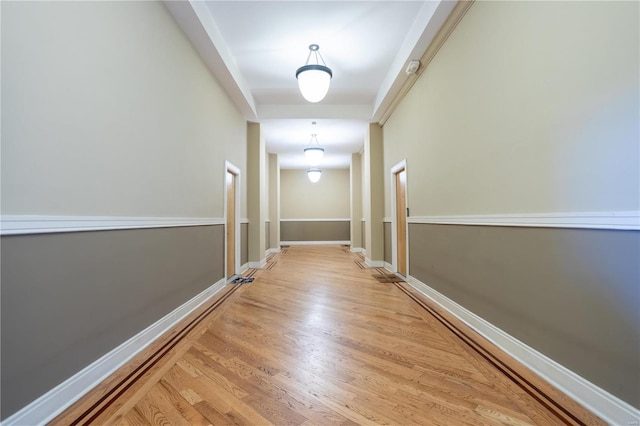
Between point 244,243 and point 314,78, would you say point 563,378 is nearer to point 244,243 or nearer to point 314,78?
point 314,78

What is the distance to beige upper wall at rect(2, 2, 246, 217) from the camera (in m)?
1.26

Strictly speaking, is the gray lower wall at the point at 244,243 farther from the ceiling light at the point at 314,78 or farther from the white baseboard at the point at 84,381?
the ceiling light at the point at 314,78

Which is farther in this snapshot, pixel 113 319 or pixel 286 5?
pixel 286 5

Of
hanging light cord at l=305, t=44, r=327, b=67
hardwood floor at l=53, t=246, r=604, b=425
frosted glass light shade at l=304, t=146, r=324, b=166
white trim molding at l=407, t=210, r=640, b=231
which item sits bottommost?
hardwood floor at l=53, t=246, r=604, b=425

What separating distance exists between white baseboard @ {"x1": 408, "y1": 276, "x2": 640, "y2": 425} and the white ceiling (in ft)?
9.24

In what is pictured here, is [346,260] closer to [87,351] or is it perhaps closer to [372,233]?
[372,233]

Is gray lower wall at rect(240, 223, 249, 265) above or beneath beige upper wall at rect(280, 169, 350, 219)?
beneath

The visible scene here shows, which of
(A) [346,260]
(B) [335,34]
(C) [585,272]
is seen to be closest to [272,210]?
(A) [346,260]

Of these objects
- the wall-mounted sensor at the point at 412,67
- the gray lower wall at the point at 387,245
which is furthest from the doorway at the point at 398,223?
the wall-mounted sensor at the point at 412,67

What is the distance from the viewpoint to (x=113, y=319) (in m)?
1.78

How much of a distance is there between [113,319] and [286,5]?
3.13 meters

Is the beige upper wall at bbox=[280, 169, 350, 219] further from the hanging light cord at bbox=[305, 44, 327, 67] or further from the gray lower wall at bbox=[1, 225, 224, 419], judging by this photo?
the gray lower wall at bbox=[1, 225, 224, 419]

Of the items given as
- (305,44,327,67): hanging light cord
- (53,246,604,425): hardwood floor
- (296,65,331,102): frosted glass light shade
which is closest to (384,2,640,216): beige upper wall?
(53,246,604,425): hardwood floor

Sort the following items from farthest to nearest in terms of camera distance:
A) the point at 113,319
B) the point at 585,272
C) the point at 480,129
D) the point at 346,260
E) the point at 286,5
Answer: the point at 346,260
the point at 286,5
the point at 480,129
the point at 113,319
the point at 585,272
